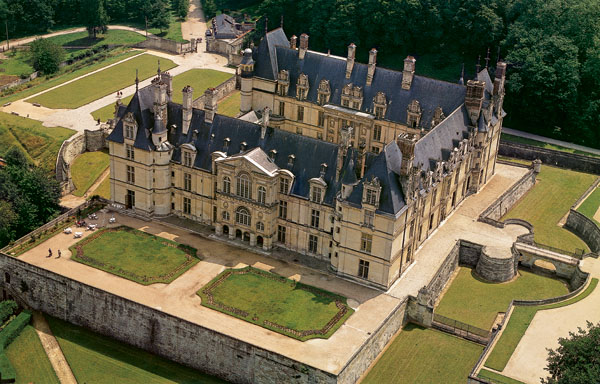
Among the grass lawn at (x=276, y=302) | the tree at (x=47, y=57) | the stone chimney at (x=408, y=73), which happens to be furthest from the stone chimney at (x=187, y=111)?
the tree at (x=47, y=57)

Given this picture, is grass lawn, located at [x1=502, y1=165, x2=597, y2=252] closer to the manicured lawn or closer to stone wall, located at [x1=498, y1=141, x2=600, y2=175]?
stone wall, located at [x1=498, y1=141, x2=600, y2=175]

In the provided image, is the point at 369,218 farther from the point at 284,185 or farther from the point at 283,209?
the point at 283,209

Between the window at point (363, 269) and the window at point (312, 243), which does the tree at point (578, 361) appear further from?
the window at point (312, 243)

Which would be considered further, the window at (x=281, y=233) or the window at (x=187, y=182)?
the window at (x=187, y=182)

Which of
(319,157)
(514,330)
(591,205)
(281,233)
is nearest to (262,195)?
(281,233)

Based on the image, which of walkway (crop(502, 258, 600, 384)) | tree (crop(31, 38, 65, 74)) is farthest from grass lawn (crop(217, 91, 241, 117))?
walkway (crop(502, 258, 600, 384))

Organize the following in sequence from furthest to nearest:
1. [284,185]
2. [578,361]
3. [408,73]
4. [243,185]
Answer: [408,73] → [243,185] → [284,185] → [578,361]
